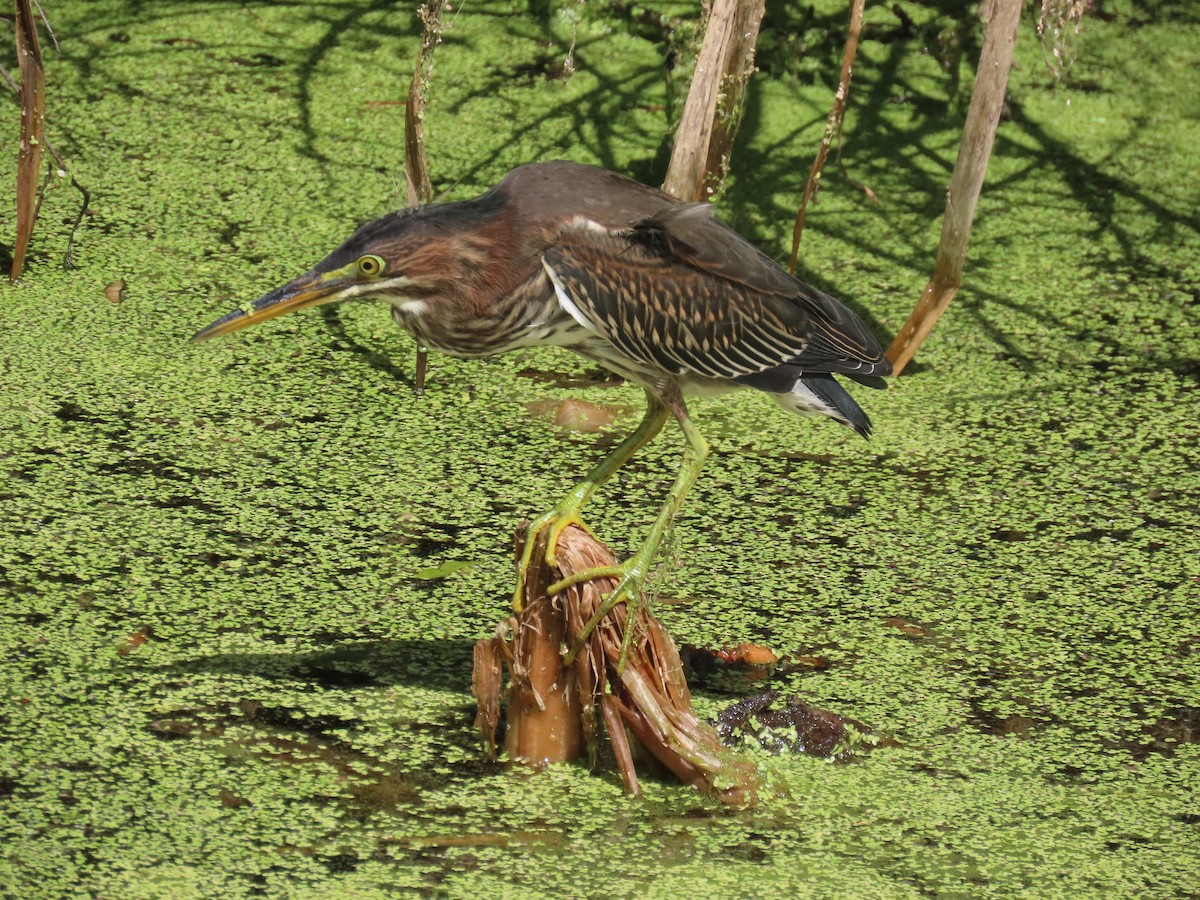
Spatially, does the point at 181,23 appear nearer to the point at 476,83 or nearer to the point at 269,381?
the point at 476,83

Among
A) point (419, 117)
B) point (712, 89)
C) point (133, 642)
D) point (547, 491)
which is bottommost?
point (133, 642)

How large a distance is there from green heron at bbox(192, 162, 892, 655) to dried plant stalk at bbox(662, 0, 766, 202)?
3.10ft

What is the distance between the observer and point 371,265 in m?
2.53

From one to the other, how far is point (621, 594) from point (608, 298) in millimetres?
494

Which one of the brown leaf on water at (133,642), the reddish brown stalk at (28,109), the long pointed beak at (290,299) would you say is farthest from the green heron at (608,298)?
the reddish brown stalk at (28,109)

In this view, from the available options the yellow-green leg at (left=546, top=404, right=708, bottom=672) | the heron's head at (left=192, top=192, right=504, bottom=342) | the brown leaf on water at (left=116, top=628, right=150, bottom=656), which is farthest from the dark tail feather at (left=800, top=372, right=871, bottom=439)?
the brown leaf on water at (left=116, top=628, right=150, bottom=656)

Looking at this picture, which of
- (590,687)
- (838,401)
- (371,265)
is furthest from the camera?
(838,401)

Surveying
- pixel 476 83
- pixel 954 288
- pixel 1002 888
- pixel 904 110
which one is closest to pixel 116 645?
pixel 1002 888

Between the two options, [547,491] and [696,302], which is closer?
[696,302]

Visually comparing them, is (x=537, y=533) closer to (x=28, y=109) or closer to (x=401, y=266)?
(x=401, y=266)

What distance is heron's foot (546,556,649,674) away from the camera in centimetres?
256

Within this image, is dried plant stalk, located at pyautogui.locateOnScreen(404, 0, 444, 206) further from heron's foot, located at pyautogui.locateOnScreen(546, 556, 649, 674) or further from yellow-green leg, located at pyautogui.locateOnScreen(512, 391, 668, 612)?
heron's foot, located at pyautogui.locateOnScreen(546, 556, 649, 674)

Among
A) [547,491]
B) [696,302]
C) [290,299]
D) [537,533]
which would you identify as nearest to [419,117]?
[547,491]

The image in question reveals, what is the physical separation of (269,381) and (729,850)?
1.85 metres
